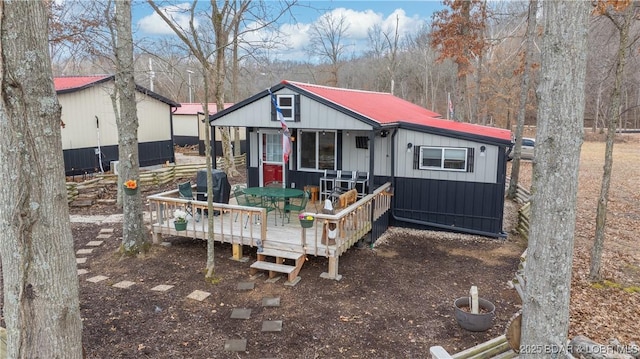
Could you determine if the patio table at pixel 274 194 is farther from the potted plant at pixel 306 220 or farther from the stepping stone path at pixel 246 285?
the stepping stone path at pixel 246 285

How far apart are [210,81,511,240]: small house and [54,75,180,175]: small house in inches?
308

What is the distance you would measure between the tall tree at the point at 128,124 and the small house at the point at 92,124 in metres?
7.89

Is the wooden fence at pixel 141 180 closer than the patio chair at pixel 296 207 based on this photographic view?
No

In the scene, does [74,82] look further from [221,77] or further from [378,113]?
[378,113]

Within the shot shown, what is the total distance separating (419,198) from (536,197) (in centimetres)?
694

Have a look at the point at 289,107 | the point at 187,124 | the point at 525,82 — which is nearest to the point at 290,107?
the point at 289,107

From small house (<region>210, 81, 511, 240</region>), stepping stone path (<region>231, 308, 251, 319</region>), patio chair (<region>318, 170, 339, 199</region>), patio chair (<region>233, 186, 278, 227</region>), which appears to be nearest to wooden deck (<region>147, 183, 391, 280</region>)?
patio chair (<region>233, 186, 278, 227</region>)

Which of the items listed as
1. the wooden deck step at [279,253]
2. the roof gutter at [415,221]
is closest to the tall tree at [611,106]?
the roof gutter at [415,221]

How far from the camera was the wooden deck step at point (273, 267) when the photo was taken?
7250 mm

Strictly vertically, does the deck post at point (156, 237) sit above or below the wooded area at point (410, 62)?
below

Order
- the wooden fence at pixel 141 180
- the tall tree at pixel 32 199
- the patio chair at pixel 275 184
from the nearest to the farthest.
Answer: the tall tree at pixel 32 199
the patio chair at pixel 275 184
the wooden fence at pixel 141 180

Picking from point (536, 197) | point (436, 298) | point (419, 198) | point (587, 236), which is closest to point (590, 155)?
point (587, 236)

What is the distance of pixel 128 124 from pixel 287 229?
3.78m

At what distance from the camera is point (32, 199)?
2889mm
